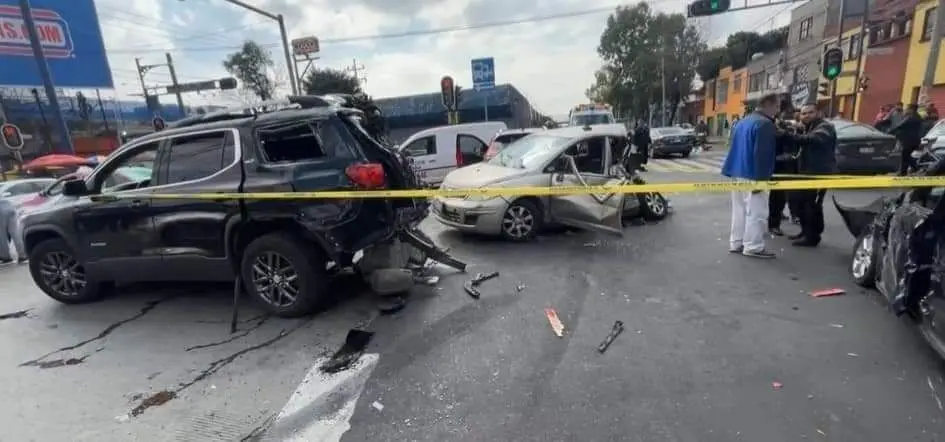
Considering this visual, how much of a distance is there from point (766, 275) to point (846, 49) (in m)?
30.1

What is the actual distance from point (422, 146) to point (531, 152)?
6.58 m

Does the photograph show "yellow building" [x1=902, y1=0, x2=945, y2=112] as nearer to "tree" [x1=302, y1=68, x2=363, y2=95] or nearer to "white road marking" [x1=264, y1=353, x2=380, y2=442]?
"white road marking" [x1=264, y1=353, x2=380, y2=442]

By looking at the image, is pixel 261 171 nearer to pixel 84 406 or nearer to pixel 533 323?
pixel 84 406

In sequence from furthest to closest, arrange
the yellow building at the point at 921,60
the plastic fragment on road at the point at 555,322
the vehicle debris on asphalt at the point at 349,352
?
the yellow building at the point at 921,60
the plastic fragment on road at the point at 555,322
the vehicle debris on asphalt at the point at 349,352

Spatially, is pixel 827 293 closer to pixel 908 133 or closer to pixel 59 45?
pixel 908 133

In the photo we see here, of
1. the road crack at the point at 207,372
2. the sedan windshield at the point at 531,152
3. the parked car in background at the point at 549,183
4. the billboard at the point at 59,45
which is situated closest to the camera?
the road crack at the point at 207,372

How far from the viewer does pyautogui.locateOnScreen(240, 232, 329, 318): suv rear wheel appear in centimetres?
418

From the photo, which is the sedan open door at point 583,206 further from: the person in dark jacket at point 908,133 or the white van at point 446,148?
the person in dark jacket at point 908,133

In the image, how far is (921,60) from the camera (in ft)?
Result: 64.2

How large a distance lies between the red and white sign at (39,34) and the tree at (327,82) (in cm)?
1835

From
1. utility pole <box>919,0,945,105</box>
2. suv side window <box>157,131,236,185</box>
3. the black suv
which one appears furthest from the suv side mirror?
utility pole <box>919,0,945,105</box>

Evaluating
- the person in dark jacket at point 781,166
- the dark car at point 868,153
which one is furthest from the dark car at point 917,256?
the dark car at point 868,153

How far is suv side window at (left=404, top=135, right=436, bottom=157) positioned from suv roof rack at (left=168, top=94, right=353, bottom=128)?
8.28 meters

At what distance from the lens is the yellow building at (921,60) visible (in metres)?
18.4
